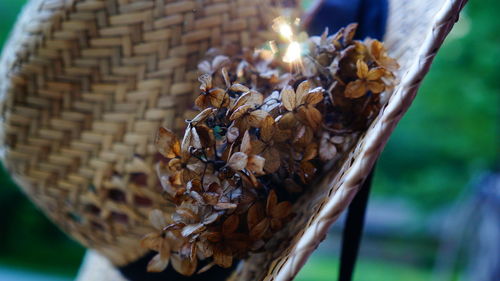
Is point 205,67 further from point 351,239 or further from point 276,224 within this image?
point 351,239

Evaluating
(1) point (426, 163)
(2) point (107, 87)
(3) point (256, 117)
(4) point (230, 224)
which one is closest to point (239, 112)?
(3) point (256, 117)

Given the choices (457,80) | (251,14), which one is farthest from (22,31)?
(457,80)

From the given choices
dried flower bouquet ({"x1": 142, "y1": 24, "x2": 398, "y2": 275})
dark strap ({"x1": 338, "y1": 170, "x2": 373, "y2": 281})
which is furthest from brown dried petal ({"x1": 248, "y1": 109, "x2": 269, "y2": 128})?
dark strap ({"x1": 338, "y1": 170, "x2": 373, "y2": 281})

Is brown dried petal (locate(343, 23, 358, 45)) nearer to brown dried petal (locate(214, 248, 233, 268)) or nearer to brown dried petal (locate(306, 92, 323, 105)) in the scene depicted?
brown dried petal (locate(306, 92, 323, 105))

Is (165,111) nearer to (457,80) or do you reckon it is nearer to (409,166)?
(457,80)

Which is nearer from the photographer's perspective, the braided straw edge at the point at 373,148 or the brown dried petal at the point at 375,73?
the braided straw edge at the point at 373,148

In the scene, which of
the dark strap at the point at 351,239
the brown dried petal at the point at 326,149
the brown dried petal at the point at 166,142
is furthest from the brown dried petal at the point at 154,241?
the dark strap at the point at 351,239

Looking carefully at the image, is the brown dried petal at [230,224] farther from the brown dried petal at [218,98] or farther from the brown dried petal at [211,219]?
the brown dried petal at [218,98]

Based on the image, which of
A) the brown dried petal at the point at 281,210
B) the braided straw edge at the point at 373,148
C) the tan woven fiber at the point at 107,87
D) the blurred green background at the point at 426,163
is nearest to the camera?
the braided straw edge at the point at 373,148
